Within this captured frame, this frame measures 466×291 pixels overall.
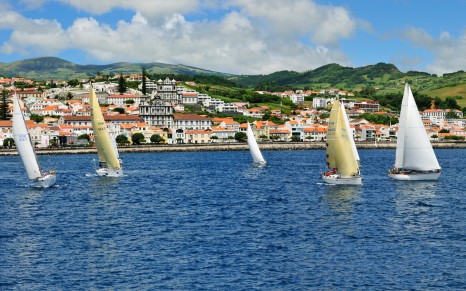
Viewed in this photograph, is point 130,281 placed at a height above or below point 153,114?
below

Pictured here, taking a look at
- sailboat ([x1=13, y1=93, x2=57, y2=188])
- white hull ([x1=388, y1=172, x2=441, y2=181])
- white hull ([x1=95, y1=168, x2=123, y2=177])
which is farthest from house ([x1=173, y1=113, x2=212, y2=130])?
sailboat ([x1=13, y1=93, x2=57, y2=188])

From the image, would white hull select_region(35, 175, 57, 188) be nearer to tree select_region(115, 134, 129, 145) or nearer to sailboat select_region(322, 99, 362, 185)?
sailboat select_region(322, 99, 362, 185)

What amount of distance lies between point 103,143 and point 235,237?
3358 centimetres

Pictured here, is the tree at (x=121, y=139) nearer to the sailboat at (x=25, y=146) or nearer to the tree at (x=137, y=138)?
the tree at (x=137, y=138)

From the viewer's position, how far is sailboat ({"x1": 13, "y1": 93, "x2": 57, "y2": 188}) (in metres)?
53.2

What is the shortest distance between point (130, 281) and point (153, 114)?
5840 inches

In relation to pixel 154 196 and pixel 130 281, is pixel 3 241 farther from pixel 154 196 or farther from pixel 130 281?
pixel 154 196

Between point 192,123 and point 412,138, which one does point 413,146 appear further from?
point 192,123

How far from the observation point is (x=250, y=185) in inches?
Answer: 2394

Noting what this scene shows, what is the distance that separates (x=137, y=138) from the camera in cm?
14788

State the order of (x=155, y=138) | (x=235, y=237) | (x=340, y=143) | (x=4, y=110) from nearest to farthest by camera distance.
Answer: (x=235, y=237), (x=340, y=143), (x=155, y=138), (x=4, y=110)

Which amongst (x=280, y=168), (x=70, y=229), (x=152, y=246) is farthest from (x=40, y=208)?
(x=280, y=168)

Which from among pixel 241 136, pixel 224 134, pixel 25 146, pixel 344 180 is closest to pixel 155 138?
pixel 224 134

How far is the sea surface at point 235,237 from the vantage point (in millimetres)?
25359
